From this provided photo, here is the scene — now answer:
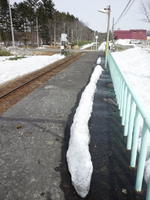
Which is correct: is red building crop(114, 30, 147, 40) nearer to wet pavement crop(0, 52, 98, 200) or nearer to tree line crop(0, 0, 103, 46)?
tree line crop(0, 0, 103, 46)

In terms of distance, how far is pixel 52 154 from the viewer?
329 centimetres

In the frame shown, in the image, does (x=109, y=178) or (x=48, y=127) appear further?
(x=48, y=127)

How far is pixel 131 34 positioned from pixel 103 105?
339 feet

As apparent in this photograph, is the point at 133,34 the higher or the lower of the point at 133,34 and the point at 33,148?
the higher

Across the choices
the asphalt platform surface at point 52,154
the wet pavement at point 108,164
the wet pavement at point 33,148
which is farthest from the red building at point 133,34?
the wet pavement at point 108,164

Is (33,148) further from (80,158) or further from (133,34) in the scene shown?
(133,34)

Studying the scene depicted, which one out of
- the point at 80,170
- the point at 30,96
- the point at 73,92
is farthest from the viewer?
the point at 73,92

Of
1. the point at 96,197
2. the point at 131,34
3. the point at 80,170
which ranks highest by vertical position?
the point at 131,34

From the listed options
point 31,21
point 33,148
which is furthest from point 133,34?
point 33,148

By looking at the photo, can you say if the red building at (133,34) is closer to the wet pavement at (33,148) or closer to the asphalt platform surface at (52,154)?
the wet pavement at (33,148)

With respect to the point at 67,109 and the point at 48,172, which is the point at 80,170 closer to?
the point at 48,172

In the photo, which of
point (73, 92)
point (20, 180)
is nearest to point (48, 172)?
point (20, 180)

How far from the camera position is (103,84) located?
28.8 feet

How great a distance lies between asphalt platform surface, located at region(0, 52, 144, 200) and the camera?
250cm
